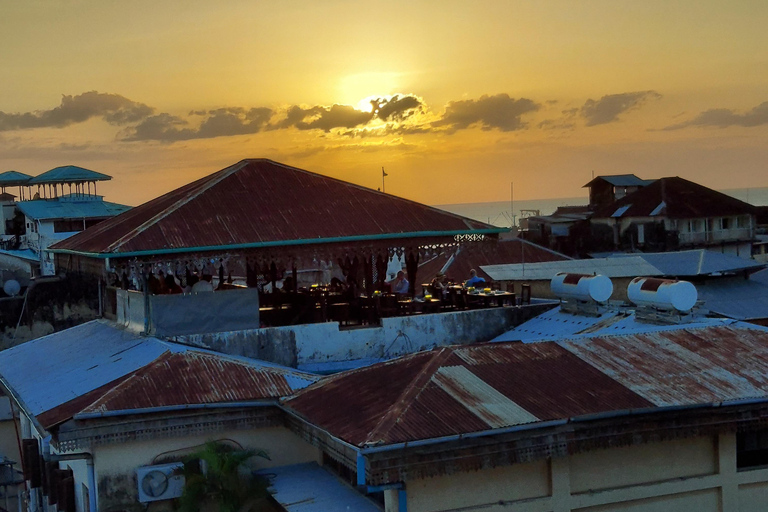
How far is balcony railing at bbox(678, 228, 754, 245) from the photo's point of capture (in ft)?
231

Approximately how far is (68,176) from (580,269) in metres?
42.4

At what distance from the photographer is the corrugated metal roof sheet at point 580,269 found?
34.8 m

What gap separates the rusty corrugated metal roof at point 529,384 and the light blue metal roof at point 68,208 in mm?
50025

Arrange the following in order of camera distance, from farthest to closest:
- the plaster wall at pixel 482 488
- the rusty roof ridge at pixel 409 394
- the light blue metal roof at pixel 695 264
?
the light blue metal roof at pixel 695 264
the plaster wall at pixel 482 488
the rusty roof ridge at pixel 409 394

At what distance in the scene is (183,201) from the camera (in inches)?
863

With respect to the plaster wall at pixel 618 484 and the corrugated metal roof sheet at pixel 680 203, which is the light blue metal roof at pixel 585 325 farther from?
the corrugated metal roof sheet at pixel 680 203

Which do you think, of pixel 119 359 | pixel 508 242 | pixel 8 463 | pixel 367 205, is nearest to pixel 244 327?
pixel 119 359

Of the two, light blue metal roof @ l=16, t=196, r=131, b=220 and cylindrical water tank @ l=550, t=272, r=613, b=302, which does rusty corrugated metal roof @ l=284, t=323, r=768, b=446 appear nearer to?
cylindrical water tank @ l=550, t=272, r=613, b=302

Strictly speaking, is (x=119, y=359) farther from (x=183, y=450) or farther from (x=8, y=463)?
(x=8, y=463)

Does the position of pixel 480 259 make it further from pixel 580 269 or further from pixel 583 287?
pixel 583 287

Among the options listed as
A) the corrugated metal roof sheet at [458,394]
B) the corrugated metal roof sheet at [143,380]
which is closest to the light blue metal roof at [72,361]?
the corrugated metal roof sheet at [143,380]

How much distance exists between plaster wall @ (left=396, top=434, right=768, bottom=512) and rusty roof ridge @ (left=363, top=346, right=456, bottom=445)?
3.00 feet

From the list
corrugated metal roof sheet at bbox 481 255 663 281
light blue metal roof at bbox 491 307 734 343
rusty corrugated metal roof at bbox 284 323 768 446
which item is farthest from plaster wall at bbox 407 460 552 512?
corrugated metal roof sheet at bbox 481 255 663 281

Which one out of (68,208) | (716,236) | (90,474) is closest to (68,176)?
(68,208)
